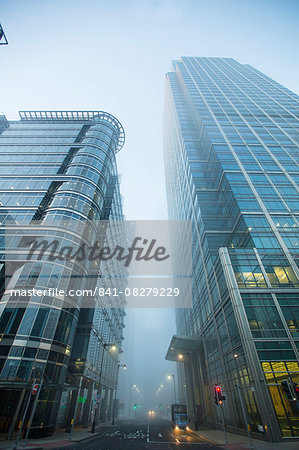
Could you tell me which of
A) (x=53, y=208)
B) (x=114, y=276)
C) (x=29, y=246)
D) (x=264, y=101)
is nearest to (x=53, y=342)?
(x=29, y=246)

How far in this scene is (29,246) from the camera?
2977 cm

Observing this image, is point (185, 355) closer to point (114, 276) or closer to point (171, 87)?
point (114, 276)

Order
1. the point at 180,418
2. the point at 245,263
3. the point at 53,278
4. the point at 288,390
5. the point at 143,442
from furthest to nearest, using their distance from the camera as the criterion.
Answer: the point at 180,418 < the point at 245,263 < the point at 53,278 < the point at 143,442 < the point at 288,390

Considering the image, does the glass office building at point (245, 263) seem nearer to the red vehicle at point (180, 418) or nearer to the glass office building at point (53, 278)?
the red vehicle at point (180, 418)

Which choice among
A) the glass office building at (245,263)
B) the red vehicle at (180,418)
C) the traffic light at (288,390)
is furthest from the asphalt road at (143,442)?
the red vehicle at (180,418)

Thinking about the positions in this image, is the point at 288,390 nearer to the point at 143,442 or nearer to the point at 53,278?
the point at 143,442

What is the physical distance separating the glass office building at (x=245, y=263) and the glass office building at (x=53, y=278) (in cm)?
1591

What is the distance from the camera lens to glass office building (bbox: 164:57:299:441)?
66.2 feet

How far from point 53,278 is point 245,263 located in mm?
23984

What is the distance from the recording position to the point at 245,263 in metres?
26.9

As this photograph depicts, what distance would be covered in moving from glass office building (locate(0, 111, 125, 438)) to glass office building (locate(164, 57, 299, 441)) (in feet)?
52.2

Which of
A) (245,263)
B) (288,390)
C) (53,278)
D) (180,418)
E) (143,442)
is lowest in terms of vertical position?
(143,442)

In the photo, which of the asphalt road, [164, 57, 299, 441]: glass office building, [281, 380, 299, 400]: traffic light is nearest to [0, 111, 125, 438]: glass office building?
the asphalt road

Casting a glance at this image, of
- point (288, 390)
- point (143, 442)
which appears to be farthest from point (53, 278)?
point (288, 390)
